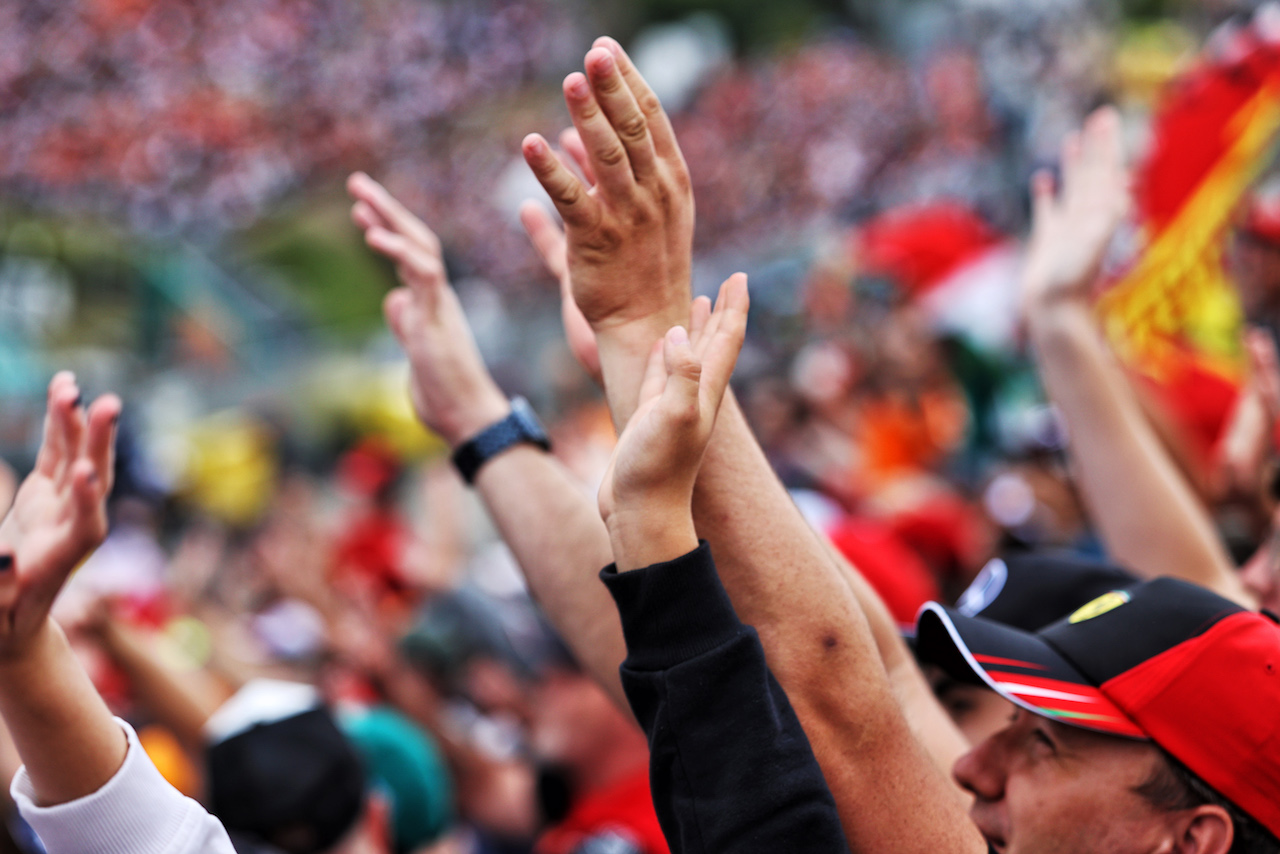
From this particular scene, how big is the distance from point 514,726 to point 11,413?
9305 millimetres

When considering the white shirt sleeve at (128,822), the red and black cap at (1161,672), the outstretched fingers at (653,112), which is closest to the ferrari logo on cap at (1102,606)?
the red and black cap at (1161,672)

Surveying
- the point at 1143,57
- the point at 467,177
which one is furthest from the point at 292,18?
the point at 1143,57

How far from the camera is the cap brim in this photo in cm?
131

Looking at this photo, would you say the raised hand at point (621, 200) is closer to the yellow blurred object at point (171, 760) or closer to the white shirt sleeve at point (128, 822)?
the white shirt sleeve at point (128, 822)

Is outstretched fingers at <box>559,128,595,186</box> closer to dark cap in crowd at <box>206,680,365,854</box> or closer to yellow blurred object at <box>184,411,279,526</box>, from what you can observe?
dark cap in crowd at <box>206,680,365,854</box>

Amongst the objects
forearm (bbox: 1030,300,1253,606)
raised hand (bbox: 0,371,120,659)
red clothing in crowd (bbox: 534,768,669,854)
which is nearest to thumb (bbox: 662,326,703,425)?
raised hand (bbox: 0,371,120,659)

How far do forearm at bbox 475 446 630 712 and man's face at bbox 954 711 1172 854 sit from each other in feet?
1.80

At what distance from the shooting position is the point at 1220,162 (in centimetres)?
406

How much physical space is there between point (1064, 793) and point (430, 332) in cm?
123

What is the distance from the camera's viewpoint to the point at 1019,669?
1352 millimetres

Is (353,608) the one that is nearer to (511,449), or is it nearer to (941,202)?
(511,449)

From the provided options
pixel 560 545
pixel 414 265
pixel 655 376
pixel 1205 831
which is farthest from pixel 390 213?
pixel 1205 831

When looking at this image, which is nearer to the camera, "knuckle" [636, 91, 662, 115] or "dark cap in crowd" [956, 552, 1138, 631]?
"knuckle" [636, 91, 662, 115]

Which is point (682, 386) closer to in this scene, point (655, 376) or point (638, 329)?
point (655, 376)
